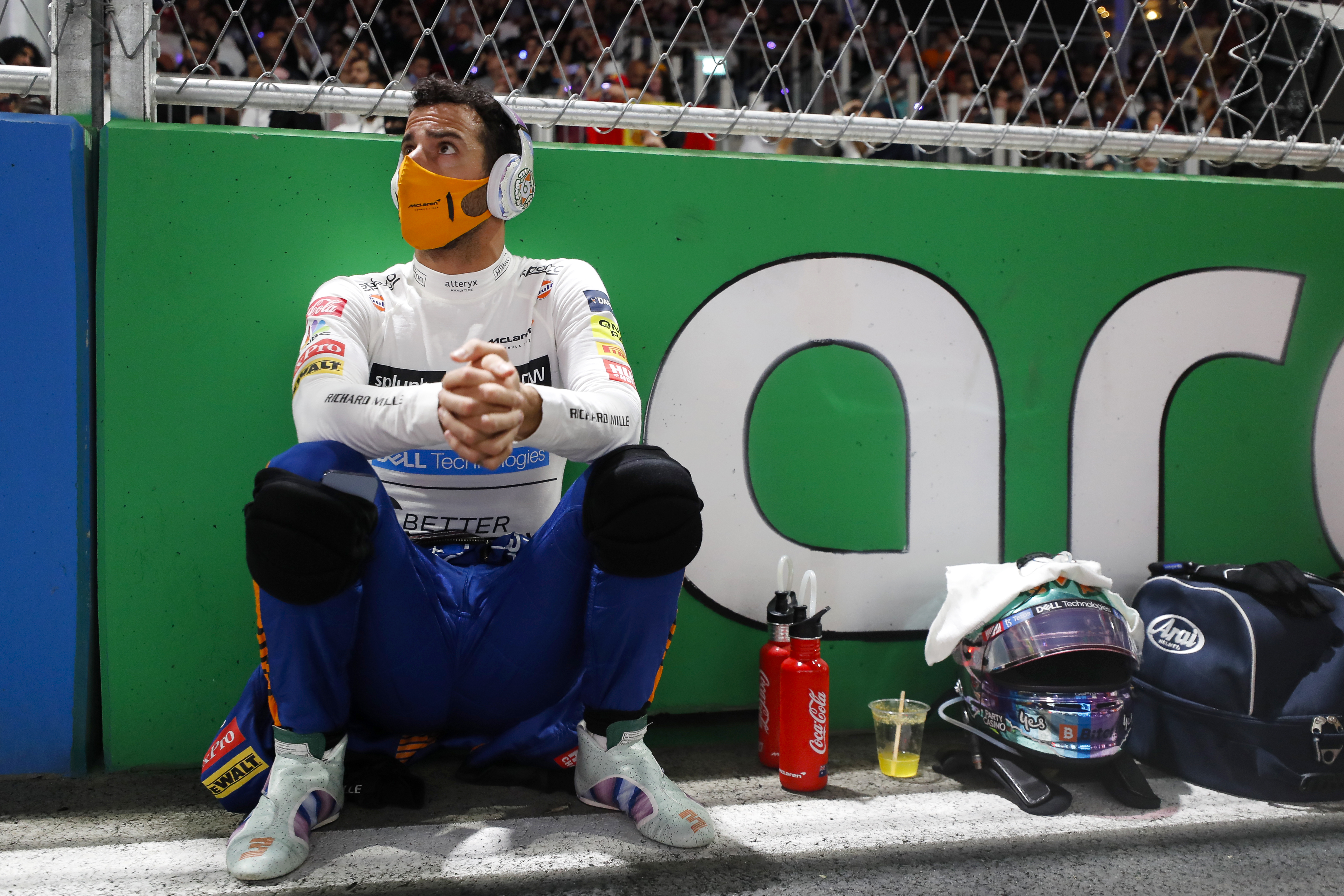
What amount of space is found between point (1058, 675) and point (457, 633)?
1.33 meters

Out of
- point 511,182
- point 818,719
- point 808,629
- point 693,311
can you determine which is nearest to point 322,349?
point 511,182

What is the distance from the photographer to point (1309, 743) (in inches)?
80.6

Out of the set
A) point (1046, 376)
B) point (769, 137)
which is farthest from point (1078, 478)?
point (769, 137)

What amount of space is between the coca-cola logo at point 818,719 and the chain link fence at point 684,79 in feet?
4.58

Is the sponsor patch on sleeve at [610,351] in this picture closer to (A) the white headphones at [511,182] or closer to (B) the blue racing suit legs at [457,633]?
(B) the blue racing suit legs at [457,633]

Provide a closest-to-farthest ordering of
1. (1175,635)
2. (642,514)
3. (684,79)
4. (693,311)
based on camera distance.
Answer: (642,514) < (1175,635) < (693,311) < (684,79)

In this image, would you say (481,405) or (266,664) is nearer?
(481,405)

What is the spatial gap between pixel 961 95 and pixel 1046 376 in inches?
160

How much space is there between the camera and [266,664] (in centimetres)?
177

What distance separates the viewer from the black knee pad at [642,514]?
5.46ft

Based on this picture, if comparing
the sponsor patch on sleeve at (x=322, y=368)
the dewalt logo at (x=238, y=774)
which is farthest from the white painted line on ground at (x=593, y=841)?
the sponsor patch on sleeve at (x=322, y=368)

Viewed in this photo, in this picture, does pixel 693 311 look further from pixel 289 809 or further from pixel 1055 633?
pixel 289 809

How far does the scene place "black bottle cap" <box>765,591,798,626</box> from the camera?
2133 mm

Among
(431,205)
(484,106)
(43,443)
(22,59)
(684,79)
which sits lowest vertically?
(43,443)
